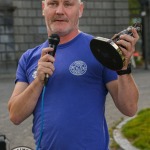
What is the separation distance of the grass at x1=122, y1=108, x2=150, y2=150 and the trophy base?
4072 mm

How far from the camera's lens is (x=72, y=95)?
250 cm

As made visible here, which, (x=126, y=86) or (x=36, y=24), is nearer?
(x=126, y=86)

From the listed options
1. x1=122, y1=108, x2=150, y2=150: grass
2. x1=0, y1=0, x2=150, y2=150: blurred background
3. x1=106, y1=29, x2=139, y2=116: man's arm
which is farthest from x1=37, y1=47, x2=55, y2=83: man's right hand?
x1=0, y1=0, x2=150, y2=150: blurred background

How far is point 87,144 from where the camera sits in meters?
2.49

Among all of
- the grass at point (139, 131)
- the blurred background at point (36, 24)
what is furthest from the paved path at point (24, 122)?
the blurred background at point (36, 24)

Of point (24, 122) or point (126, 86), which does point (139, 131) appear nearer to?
point (24, 122)

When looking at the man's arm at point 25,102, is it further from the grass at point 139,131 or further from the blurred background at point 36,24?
the blurred background at point 36,24

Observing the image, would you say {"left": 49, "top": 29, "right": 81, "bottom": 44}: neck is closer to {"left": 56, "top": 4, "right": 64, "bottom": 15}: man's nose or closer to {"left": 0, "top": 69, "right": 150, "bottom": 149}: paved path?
{"left": 56, "top": 4, "right": 64, "bottom": 15}: man's nose

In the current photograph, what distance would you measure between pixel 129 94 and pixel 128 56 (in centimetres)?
28

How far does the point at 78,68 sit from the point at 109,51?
11.6 inches

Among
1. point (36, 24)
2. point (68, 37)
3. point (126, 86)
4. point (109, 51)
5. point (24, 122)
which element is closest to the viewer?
point (109, 51)

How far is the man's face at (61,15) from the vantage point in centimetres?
250

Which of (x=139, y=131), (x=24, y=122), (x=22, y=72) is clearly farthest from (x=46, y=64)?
(x=24, y=122)

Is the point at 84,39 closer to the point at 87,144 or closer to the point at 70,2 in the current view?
the point at 70,2
